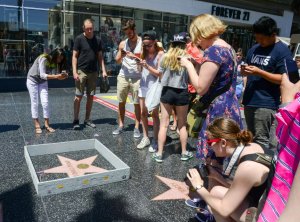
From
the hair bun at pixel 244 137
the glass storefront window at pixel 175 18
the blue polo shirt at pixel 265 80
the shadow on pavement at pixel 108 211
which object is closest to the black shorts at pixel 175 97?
the blue polo shirt at pixel 265 80

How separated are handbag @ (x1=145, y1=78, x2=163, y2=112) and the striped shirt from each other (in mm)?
3365

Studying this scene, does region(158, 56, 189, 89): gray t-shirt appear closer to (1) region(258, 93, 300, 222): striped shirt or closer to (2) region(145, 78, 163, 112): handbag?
(2) region(145, 78, 163, 112): handbag

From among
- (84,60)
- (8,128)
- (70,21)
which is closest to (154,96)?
(84,60)

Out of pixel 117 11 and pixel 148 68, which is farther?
pixel 117 11

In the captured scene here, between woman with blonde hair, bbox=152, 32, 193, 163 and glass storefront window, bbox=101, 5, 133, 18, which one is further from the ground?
glass storefront window, bbox=101, 5, 133, 18

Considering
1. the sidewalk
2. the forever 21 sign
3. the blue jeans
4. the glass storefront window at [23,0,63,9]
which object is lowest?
the sidewalk

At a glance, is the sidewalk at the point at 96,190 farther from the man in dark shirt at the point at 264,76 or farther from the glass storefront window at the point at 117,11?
the glass storefront window at the point at 117,11

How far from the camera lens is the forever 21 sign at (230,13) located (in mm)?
15203

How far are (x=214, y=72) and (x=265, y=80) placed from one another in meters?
0.99

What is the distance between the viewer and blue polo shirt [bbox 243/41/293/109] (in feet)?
10.2

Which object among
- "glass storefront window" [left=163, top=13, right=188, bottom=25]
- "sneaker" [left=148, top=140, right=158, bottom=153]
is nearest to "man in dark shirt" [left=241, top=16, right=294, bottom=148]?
"sneaker" [left=148, top=140, right=158, bottom=153]

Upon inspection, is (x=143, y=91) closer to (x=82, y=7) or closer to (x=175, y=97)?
(x=175, y=97)

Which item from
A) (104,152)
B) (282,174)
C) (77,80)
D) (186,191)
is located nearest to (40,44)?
(77,80)

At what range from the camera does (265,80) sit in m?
3.22
